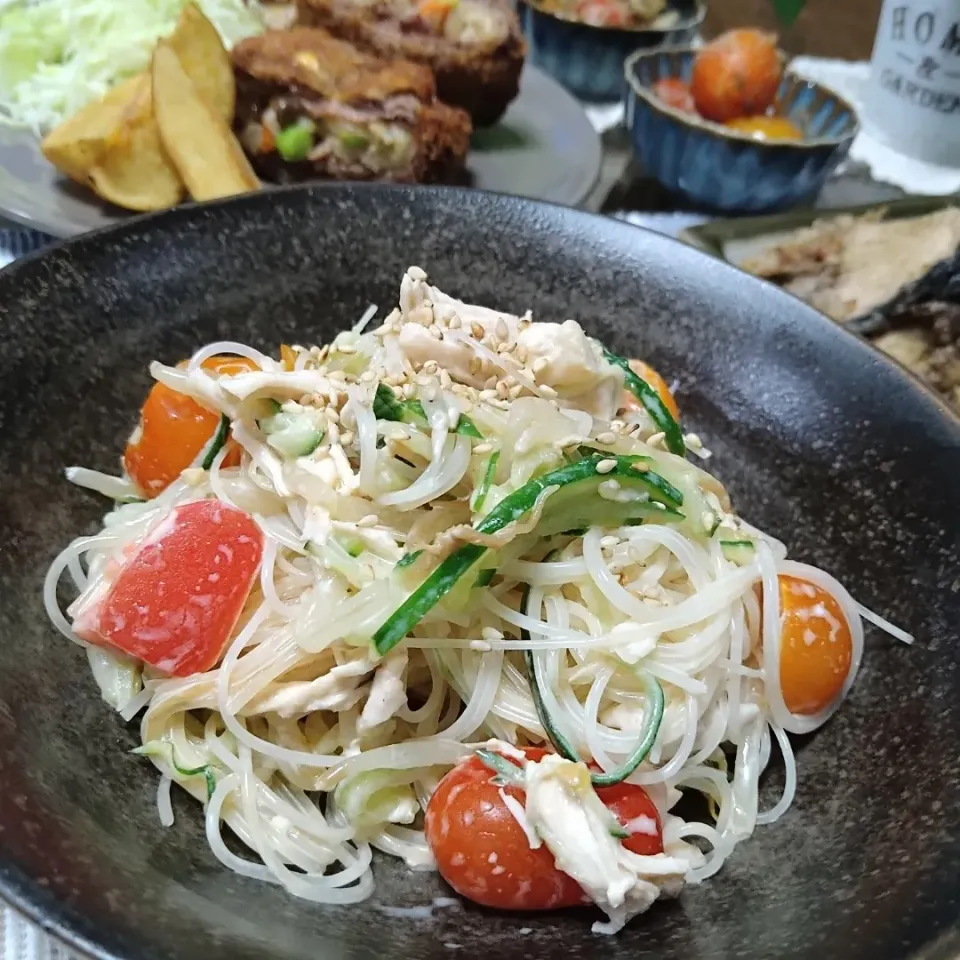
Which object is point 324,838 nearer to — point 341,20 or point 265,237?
point 265,237

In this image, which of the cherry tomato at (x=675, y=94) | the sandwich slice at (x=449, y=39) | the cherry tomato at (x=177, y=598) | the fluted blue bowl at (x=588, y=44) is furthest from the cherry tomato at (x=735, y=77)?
A: the cherry tomato at (x=177, y=598)

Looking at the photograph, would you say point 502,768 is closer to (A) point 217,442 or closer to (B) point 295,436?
(B) point 295,436

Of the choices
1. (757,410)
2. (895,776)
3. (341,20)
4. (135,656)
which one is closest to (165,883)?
(135,656)

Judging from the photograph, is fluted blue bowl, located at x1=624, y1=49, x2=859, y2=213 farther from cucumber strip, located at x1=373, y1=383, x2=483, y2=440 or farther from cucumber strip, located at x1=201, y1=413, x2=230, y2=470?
cucumber strip, located at x1=201, y1=413, x2=230, y2=470

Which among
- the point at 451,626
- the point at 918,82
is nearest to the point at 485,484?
the point at 451,626

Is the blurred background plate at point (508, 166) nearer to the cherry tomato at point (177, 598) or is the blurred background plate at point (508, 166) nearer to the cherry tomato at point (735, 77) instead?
the cherry tomato at point (735, 77)

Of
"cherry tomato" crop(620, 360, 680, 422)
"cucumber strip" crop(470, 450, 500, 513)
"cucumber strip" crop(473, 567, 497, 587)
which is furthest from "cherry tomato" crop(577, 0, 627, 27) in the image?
"cucumber strip" crop(473, 567, 497, 587)

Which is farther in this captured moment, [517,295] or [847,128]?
[847,128]
